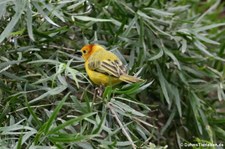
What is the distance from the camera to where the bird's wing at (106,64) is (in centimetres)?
227

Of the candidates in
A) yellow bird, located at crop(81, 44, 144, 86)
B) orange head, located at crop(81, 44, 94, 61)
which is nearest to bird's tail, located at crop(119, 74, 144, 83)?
yellow bird, located at crop(81, 44, 144, 86)

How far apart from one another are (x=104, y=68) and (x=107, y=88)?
428 millimetres

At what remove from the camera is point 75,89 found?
232cm

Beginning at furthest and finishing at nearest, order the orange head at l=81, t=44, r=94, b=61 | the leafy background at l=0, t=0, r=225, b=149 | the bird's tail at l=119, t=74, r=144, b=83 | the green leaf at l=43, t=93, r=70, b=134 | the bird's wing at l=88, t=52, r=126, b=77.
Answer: the orange head at l=81, t=44, r=94, b=61 < the bird's wing at l=88, t=52, r=126, b=77 < the bird's tail at l=119, t=74, r=144, b=83 < the leafy background at l=0, t=0, r=225, b=149 < the green leaf at l=43, t=93, r=70, b=134

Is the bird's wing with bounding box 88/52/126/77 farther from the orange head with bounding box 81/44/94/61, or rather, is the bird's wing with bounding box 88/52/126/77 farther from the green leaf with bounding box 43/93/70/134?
the green leaf with bounding box 43/93/70/134

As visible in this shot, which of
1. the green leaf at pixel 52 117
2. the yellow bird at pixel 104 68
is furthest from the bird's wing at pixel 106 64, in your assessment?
the green leaf at pixel 52 117

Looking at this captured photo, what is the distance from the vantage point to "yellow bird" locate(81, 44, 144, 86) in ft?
7.37

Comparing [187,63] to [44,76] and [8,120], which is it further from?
[8,120]

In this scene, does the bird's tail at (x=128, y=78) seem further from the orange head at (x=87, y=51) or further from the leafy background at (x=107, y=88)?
the orange head at (x=87, y=51)

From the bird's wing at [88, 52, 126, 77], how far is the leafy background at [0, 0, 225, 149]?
7cm

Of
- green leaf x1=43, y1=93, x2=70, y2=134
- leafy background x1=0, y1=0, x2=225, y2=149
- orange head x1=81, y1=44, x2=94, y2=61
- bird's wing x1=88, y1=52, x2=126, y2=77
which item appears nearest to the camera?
green leaf x1=43, y1=93, x2=70, y2=134

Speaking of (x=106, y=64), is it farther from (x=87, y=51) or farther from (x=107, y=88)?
(x=107, y=88)

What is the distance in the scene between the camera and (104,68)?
2.32 m

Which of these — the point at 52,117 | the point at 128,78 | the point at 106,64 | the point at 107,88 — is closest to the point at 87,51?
the point at 106,64
